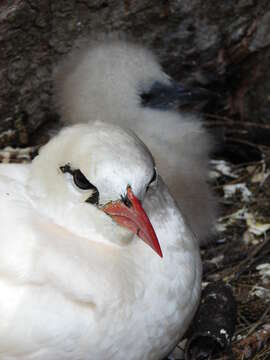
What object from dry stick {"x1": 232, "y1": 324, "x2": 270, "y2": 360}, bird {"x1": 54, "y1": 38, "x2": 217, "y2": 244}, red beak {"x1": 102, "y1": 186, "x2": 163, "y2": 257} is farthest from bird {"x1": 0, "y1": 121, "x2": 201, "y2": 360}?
bird {"x1": 54, "y1": 38, "x2": 217, "y2": 244}

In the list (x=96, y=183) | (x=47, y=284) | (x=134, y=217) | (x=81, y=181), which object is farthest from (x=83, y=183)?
(x=47, y=284)

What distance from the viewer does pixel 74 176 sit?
283 centimetres

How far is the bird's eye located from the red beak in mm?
120

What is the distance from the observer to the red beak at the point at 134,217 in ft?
8.77

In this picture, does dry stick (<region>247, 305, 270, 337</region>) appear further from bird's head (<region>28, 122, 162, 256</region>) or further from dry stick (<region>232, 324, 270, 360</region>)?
bird's head (<region>28, 122, 162, 256</region>)

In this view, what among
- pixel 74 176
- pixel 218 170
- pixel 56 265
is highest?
pixel 74 176

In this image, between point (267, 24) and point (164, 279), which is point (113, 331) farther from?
point (267, 24)

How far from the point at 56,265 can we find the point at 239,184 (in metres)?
2.05

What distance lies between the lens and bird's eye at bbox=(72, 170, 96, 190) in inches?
109

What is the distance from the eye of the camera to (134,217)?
2686mm

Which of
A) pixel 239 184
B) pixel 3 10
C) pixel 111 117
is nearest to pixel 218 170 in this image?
pixel 239 184

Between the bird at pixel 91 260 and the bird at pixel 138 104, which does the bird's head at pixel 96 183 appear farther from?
the bird at pixel 138 104

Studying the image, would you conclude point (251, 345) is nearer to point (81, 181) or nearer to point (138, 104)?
point (81, 181)

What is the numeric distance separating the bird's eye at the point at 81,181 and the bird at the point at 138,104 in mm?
1253
